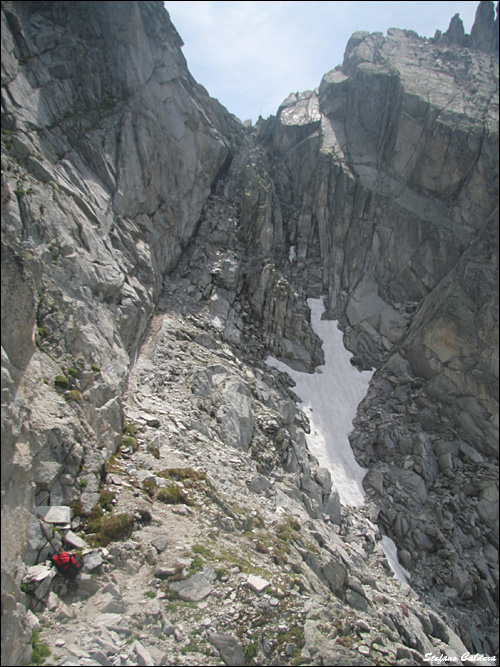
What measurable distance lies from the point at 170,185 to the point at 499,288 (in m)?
33.7

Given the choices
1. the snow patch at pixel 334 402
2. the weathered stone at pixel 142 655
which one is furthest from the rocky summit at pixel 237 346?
the snow patch at pixel 334 402

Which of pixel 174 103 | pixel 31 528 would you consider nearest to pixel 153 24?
pixel 174 103

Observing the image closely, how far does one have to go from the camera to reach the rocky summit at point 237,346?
9484mm

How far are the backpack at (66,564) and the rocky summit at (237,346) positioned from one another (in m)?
0.21

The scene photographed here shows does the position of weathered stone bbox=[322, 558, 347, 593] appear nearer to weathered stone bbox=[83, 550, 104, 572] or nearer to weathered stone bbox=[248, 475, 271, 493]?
weathered stone bbox=[248, 475, 271, 493]

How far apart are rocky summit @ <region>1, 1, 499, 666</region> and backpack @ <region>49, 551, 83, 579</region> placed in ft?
0.68

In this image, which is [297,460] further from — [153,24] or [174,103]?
[153,24]

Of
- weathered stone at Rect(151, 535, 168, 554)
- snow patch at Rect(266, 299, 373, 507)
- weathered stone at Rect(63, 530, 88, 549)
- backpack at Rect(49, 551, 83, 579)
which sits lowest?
backpack at Rect(49, 551, 83, 579)

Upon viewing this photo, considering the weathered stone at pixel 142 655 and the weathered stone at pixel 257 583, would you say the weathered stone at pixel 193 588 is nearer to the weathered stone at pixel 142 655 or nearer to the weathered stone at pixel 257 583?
the weathered stone at pixel 257 583

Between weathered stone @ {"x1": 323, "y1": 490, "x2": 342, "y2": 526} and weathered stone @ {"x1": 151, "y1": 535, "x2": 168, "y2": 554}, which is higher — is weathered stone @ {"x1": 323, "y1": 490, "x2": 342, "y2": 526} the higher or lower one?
the higher one

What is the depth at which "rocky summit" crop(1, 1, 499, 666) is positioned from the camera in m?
9.48

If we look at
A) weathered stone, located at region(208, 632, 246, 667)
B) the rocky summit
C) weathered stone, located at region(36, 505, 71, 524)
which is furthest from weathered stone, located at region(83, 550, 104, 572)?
weathered stone, located at region(208, 632, 246, 667)

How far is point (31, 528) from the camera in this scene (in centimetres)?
920

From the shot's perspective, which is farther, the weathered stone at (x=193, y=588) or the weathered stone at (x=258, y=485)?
the weathered stone at (x=258, y=485)
